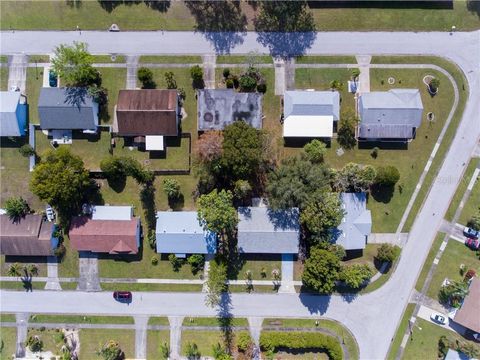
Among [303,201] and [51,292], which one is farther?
[51,292]

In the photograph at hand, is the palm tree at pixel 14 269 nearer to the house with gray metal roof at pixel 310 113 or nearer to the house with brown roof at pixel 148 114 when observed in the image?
the house with brown roof at pixel 148 114

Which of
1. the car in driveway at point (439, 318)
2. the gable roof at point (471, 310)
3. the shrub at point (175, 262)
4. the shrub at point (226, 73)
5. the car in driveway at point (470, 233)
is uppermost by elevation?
the shrub at point (226, 73)

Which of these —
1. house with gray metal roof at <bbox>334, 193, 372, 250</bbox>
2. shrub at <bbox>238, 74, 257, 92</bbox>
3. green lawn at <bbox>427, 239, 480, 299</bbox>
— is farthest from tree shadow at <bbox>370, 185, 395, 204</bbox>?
shrub at <bbox>238, 74, 257, 92</bbox>

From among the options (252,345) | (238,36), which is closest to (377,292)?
(252,345)

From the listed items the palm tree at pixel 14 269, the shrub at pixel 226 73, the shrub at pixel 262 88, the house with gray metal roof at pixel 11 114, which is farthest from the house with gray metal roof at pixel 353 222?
the house with gray metal roof at pixel 11 114

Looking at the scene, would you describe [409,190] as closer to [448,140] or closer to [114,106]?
[448,140]

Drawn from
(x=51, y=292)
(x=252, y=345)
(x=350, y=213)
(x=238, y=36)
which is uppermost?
(x=238, y=36)

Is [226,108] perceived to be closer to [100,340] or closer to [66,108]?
[66,108]

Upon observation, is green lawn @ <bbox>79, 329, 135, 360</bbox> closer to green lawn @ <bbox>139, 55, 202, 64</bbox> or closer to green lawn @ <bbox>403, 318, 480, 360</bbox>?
green lawn @ <bbox>139, 55, 202, 64</bbox>
